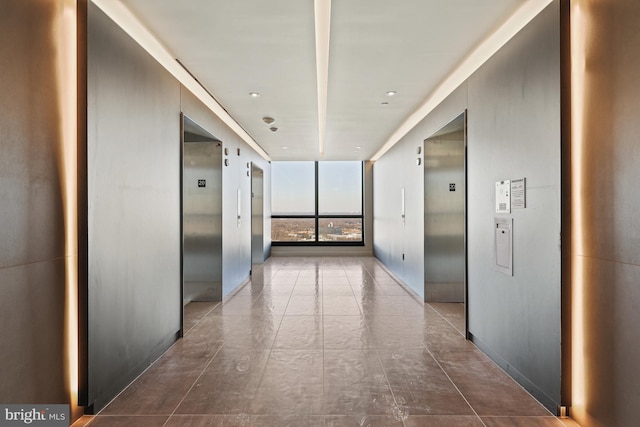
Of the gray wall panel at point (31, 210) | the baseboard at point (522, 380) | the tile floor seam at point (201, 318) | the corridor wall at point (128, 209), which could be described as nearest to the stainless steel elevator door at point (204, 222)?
the tile floor seam at point (201, 318)

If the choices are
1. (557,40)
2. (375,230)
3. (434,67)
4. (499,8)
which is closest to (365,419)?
(557,40)

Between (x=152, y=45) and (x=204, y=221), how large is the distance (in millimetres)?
3116

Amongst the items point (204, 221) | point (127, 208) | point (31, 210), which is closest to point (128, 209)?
point (127, 208)

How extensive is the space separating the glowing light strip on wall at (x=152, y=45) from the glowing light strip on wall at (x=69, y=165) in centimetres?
38

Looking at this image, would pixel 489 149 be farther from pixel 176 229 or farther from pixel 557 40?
pixel 176 229

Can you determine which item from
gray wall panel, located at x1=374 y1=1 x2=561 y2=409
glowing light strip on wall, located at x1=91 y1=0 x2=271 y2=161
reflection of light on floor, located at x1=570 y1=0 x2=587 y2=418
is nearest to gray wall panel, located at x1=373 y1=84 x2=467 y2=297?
gray wall panel, located at x1=374 y1=1 x2=561 y2=409

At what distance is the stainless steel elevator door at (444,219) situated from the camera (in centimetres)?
599

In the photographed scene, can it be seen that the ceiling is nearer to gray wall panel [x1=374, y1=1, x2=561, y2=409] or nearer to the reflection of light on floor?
gray wall panel [x1=374, y1=1, x2=561, y2=409]

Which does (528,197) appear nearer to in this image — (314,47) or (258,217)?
(314,47)

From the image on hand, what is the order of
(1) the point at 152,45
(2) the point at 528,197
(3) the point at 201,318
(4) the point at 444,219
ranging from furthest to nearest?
(4) the point at 444,219, (3) the point at 201,318, (1) the point at 152,45, (2) the point at 528,197

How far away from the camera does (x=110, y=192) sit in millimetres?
2973

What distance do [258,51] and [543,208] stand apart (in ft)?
9.94

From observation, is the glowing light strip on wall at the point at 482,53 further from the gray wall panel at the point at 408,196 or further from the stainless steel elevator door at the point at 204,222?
the stainless steel elevator door at the point at 204,222

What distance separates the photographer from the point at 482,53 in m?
3.83
